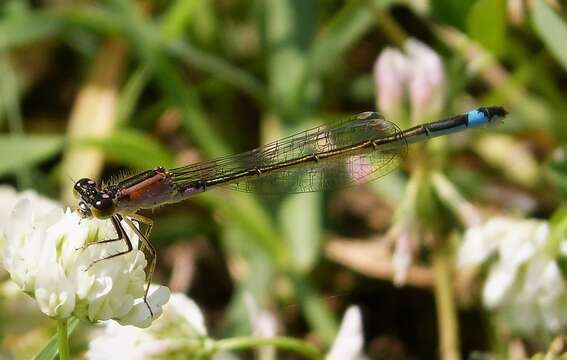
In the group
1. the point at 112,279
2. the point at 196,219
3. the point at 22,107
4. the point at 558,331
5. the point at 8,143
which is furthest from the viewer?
the point at 22,107

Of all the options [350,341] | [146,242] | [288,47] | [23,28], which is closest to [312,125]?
[288,47]

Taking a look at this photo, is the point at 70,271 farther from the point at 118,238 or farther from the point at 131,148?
the point at 131,148

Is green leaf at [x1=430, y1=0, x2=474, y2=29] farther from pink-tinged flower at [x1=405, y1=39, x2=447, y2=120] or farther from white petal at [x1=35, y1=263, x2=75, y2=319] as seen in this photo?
white petal at [x1=35, y1=263, x2=75, y2=319]

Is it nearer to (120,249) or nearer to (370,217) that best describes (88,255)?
(120,249)

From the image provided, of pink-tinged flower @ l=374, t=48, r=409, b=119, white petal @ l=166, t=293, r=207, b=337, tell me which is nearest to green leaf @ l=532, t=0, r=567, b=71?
pink-tinged flower @ l=374, t=48, r=409, b=119

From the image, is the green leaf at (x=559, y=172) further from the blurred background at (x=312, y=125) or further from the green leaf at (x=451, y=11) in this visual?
→ the green leaf at (x=451, y=11)

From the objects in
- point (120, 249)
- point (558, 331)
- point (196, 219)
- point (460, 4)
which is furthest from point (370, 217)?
point (120, 249)
